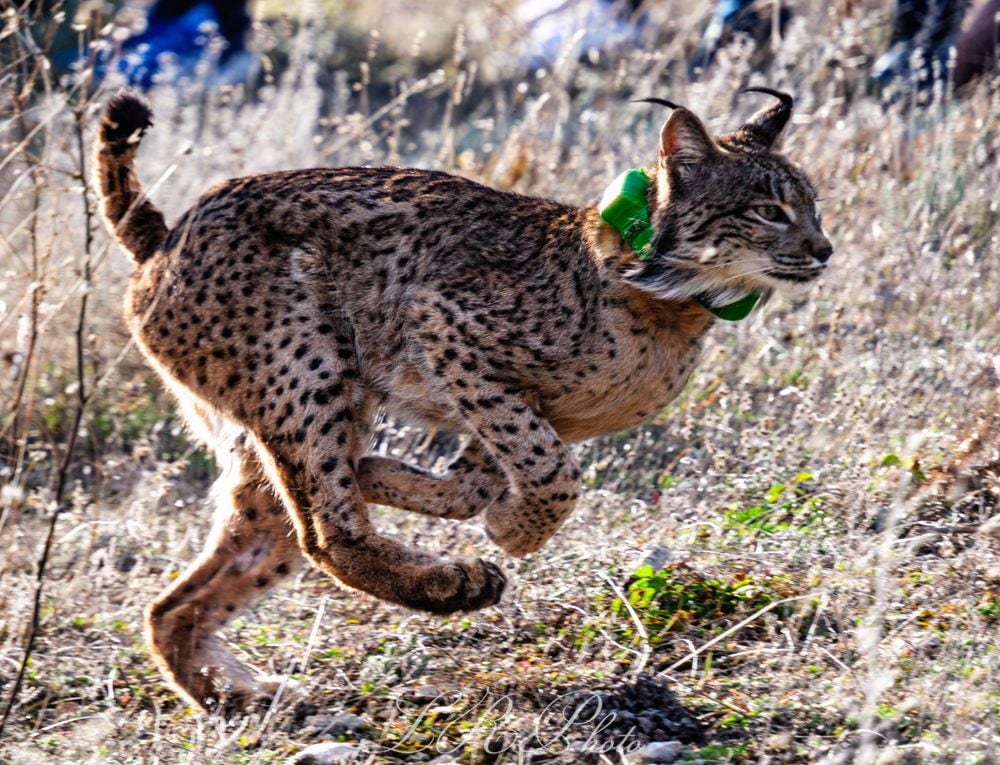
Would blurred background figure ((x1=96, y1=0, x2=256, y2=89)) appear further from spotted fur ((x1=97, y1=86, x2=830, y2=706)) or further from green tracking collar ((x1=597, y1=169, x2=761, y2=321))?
green tracking collar ((x1=597, y1=169, x2=761, y2=321))

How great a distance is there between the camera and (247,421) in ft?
15.5

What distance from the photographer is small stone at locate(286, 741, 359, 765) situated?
3.90 metres

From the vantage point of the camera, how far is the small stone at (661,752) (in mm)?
3781

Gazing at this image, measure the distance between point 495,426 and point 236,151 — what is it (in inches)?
126

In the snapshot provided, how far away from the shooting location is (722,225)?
469 centimetres

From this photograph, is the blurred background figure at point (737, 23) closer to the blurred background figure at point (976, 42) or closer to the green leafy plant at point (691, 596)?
the blurred background figure at point (976, 42)

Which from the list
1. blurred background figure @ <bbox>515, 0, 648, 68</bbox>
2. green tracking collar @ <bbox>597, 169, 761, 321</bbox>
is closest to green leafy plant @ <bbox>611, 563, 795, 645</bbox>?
green tracking collar @ <bbox>597, 169, 761, 321</bbox>

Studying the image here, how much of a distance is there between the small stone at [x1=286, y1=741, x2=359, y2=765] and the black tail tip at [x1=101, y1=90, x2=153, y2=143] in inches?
87.2

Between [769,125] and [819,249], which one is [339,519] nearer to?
[819,249]

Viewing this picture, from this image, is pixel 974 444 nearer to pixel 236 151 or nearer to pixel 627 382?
pixel 627 382

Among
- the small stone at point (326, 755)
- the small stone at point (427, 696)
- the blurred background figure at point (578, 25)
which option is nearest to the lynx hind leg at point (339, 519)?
the small stone at point (427, 696)

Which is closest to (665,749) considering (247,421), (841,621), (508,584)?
(841,621)

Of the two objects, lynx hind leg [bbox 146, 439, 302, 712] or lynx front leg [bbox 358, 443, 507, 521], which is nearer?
lynx hind leg [bbox 146, 439, 302, 712]

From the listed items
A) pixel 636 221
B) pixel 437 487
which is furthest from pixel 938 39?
pixel 437 487
